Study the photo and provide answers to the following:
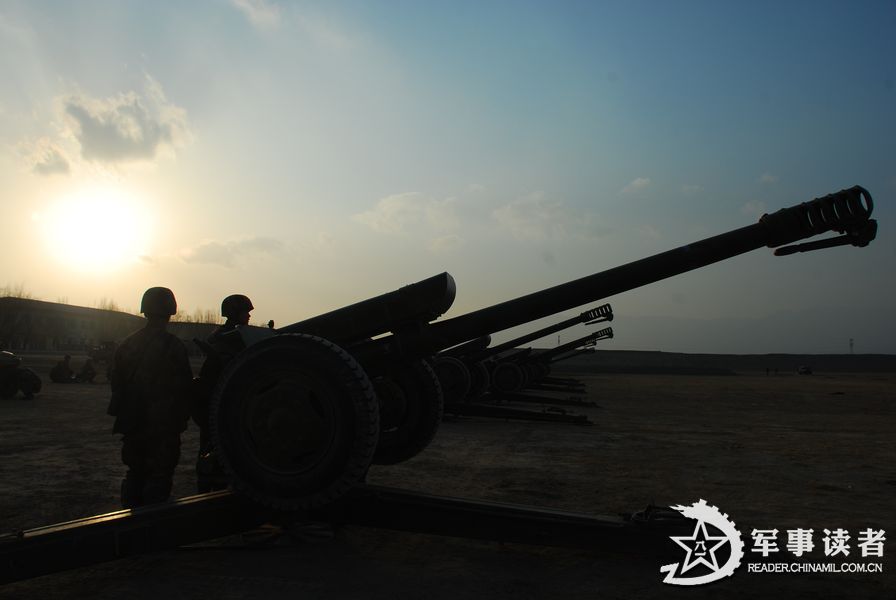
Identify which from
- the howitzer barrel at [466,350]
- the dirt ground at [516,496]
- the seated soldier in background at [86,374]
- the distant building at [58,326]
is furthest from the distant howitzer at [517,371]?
the distant building at [58,326]

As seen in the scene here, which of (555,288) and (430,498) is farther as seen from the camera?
(555,288)

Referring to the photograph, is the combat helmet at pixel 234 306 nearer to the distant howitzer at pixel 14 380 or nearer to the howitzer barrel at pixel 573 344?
the distant howitzer at pixel 14 380

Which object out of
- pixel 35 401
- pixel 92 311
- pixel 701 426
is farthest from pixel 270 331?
pixel 92 311

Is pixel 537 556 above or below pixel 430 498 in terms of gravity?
below

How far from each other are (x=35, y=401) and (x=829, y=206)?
15.7 metres

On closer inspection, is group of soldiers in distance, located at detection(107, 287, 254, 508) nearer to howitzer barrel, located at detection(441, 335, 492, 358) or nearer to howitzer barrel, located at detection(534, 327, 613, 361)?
howitzer barrel, located at detection(441, 335, 492, 358)

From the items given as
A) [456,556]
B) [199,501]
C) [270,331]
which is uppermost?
[270,331]

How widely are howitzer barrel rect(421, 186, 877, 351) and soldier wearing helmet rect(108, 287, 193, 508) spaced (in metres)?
1.78

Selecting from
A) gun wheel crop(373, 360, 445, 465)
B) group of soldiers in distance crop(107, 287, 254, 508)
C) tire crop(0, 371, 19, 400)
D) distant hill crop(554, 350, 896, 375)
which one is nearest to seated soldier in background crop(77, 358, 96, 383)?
tire crop(0, 371, 19, 400)

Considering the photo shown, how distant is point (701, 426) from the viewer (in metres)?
12.7

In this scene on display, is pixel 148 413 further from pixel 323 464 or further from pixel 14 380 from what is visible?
pixel 14 380

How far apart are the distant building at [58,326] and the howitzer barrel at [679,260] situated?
66.9 m

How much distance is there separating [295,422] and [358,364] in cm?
48

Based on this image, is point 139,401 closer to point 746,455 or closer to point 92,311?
point 746,455
